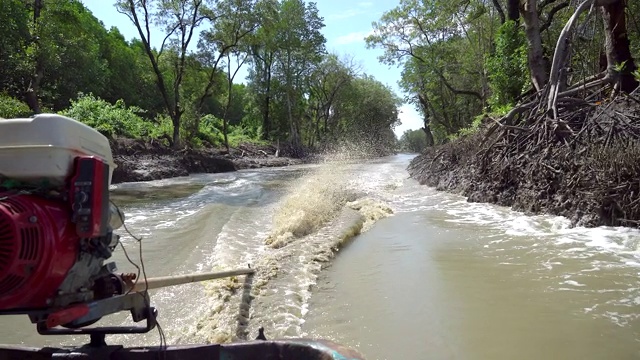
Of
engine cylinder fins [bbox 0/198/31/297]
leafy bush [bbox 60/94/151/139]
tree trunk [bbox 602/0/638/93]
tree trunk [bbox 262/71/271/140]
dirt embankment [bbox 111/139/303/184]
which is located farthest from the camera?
tree trunk [bbox 262/71/271/140]

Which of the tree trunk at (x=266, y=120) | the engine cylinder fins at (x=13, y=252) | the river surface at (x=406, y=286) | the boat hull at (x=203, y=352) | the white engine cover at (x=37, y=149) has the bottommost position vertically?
the river surface at (x=406, y=286)

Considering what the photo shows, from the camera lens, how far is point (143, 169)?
20.6 m

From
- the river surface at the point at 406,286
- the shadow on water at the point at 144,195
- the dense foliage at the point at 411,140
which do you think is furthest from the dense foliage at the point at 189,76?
the dense foliage at the point at 411,140

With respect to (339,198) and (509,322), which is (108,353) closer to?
(509,322)

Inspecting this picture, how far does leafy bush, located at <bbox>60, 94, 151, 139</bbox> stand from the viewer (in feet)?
70.1

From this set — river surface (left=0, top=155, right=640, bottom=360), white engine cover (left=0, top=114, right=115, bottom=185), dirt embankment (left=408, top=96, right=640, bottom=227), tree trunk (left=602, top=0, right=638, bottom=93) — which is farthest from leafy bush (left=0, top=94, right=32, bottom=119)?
tree trunk (left=602, top=0, right=638, bottom=93)

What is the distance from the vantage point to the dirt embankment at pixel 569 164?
21.4 feet

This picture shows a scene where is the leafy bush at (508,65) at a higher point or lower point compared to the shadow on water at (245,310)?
higher

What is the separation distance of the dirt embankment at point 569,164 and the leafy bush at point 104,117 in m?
17.8

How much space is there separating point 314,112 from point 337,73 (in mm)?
8572

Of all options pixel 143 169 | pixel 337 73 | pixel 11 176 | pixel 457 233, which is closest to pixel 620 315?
pixel 457 233

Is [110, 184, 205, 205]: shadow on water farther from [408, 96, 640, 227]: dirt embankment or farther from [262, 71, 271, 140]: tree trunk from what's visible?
[262, 71, 271, 140]: tree trunk

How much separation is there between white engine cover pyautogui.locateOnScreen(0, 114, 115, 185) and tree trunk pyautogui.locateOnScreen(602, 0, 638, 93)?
390 inches

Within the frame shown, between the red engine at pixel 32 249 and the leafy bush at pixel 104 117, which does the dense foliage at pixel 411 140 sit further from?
the red engine at pixel 32 249
